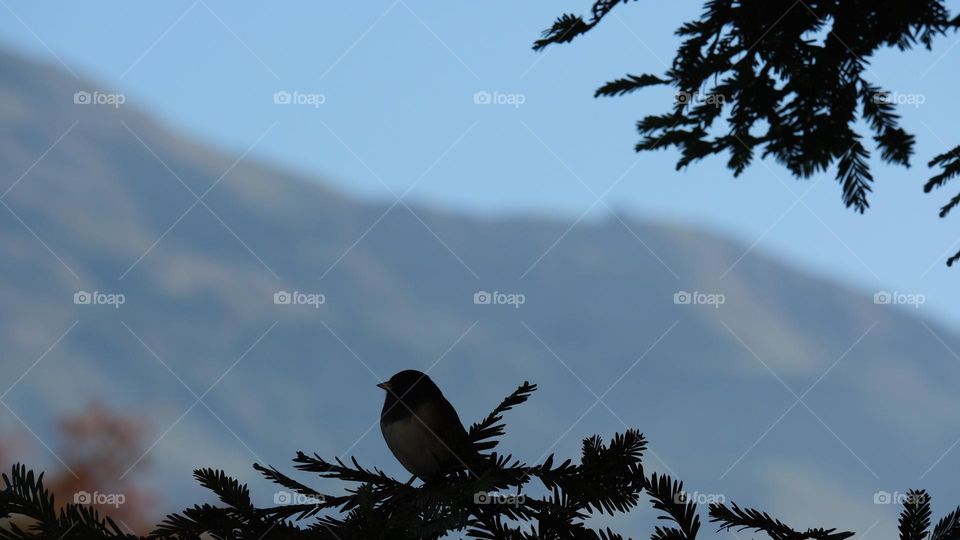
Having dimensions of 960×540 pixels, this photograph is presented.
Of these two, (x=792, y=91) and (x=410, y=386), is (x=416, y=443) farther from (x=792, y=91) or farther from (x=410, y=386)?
(x=792, y=91)

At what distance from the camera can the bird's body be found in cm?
128

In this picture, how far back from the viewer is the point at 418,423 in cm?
131

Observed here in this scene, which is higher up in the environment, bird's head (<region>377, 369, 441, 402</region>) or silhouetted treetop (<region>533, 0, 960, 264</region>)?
silhouetted treetop (<region>533, 0, 960, 264</region>)

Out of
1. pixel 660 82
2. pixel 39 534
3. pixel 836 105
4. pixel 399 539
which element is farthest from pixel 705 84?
pixel 39 534

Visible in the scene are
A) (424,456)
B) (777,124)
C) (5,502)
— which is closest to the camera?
(5,502)

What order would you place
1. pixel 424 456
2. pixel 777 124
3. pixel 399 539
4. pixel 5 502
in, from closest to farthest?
pixel 399 539
pixel 5 502
pixel 777 124
pixel 424 456

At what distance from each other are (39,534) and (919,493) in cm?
101

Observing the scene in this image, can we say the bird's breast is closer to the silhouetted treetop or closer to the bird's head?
the bird's head

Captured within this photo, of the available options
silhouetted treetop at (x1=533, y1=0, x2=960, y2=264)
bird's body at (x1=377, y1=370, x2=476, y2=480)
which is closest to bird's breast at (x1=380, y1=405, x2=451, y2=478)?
bird's body at (x1=377, y1=370, x2=476, y2=480)

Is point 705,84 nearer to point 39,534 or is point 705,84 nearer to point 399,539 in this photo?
point 399,539

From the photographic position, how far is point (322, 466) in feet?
3.39

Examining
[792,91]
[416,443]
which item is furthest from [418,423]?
[792,91]

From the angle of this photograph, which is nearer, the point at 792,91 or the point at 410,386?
the point at 792,91

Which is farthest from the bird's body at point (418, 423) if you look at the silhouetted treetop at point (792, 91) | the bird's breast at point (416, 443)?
the silhouetted treetop at point (792, 91)
